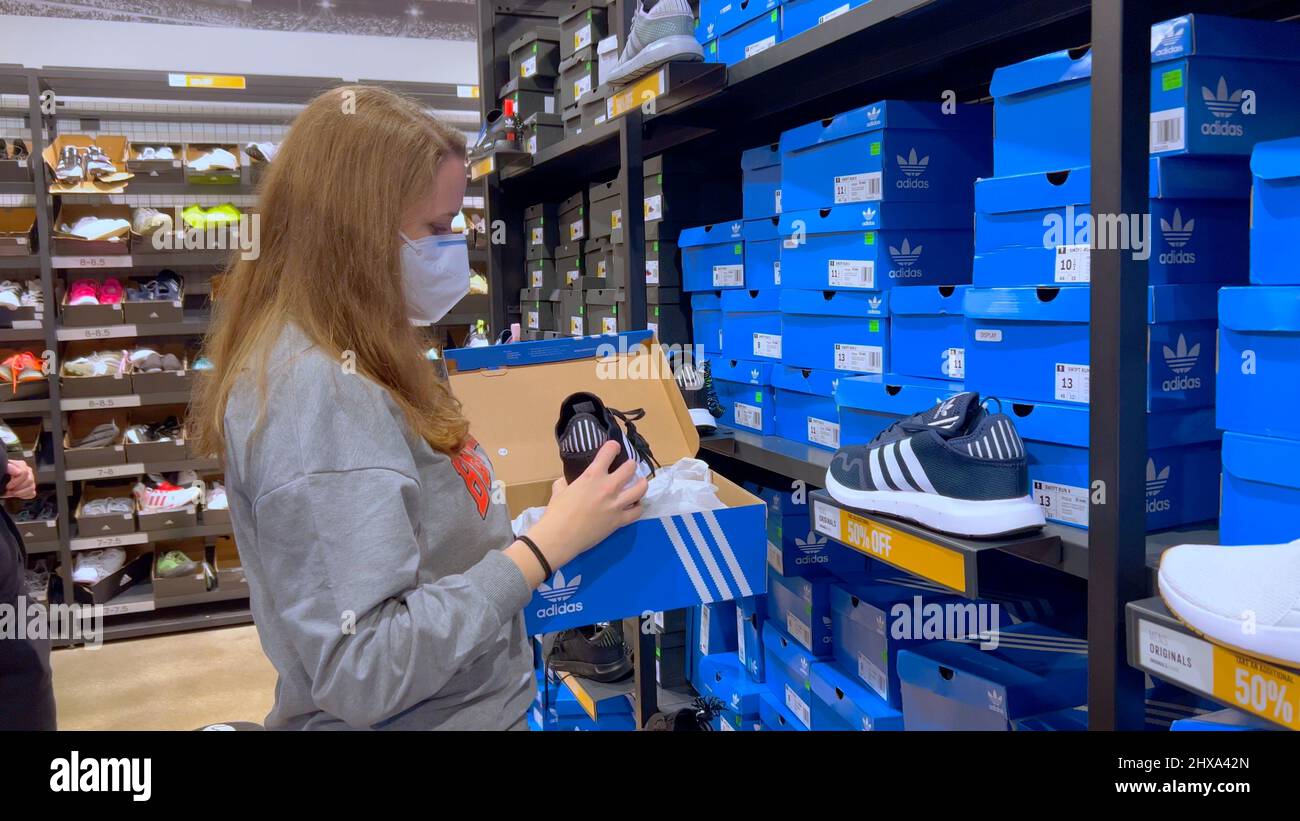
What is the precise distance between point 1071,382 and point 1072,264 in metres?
0.16

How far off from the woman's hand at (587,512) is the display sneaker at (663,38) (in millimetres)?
→ 955

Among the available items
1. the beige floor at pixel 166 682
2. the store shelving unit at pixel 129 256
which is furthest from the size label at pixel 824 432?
the store shelving unit at pixel 129 256

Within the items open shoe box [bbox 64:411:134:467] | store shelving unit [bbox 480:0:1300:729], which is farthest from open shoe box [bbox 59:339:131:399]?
store shelving unit [bbox 480:0:1300:729]

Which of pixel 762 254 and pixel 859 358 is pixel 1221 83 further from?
pixel 762 254

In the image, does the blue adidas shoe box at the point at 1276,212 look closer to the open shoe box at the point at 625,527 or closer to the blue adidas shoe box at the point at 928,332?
the blue adidas shoe box at the point at 928,332

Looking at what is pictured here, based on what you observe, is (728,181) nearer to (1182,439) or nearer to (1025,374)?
(1025,374)

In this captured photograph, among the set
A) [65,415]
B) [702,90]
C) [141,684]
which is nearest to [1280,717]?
[702,90]

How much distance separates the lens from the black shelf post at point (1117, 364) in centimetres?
101

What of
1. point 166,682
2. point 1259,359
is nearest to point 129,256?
point 166,682

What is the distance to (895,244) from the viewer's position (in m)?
1.80

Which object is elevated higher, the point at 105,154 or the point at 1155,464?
the point at 105,154

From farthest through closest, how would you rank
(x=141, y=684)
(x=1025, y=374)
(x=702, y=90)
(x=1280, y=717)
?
(x=141, y=684)
(x=702, y=90)
(x=1025, y=374)
(x=1280, y=717)
